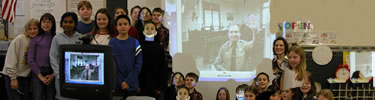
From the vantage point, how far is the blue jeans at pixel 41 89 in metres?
3.61

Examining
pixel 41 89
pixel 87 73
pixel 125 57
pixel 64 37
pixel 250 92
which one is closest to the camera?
pixel 87 73

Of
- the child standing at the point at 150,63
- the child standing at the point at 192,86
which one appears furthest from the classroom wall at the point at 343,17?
the child standing at the point at 150,63

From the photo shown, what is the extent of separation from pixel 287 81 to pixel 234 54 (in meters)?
0.70

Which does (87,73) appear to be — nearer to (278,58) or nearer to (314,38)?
(278,58)

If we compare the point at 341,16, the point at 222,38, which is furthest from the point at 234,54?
the point at 341,16

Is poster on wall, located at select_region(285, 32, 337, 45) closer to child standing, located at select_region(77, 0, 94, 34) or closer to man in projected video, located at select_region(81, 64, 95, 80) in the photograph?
child standing, located at select_region(77, 0, 94, 34)

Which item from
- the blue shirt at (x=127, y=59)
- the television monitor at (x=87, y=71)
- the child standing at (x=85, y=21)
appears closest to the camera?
the television monitor at (x=87, y=71)

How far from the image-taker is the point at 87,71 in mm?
2383

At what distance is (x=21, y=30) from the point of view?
16.1 ft

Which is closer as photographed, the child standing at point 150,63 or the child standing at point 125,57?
the child standing at point 125,57

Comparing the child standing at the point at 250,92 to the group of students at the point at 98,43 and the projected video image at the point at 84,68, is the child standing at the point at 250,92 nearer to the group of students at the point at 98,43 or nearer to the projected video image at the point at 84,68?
the group of students at the point at 98,43

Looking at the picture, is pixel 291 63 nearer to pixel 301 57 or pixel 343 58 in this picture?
pixel 301 57

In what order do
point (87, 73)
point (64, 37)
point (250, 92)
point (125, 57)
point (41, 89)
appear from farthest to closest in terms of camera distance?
1. point (250, 92)
2. point (41, 89)
3. point (64, 37)
4. point (125, 57)
5. point (87, 73)

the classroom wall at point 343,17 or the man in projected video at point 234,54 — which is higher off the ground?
the classroom wall at point 343,17
